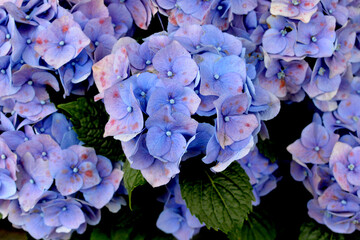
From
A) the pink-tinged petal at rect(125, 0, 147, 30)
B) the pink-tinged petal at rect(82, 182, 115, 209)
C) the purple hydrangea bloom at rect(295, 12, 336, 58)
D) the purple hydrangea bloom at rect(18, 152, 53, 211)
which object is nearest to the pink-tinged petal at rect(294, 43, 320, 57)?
the purple hydrangea bloom at rect(295, 12, 336, 58)

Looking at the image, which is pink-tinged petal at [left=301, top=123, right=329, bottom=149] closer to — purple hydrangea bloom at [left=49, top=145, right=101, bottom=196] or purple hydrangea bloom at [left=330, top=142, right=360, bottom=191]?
purple hydrangea bloom at [left=330, top=142, right=360, bottom=191]

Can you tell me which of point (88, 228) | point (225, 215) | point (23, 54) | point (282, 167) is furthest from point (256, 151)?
point (23, 54)

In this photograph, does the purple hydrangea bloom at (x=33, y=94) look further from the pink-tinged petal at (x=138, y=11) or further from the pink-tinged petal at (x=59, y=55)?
the pink-tinged petal at (x=138, y=11)

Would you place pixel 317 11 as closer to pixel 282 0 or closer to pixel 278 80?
pixel 282 0

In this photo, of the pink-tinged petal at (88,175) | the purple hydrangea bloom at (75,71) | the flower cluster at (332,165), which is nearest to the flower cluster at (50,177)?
the pink-tinged petal at (88,175)

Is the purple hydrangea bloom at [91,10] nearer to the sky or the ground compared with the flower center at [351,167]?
nearer to the sky

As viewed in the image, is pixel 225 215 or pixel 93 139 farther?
pixel 93 139
